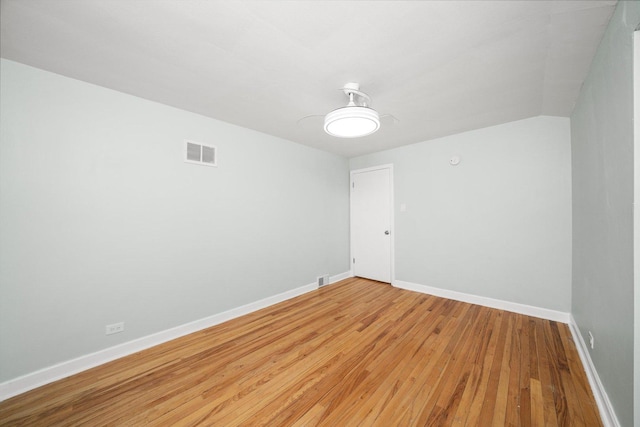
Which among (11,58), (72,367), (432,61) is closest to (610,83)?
(432,61)

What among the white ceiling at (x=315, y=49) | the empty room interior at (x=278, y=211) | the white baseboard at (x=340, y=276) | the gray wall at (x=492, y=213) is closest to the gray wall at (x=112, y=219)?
the empty room interior at (x=278, y=211)

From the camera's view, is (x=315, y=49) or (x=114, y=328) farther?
(x=114, y=328)

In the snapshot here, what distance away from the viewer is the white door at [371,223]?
13.4 feet

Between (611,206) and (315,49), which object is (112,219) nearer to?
(315,49)

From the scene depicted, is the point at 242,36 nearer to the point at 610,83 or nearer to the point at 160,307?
the point at 610,83

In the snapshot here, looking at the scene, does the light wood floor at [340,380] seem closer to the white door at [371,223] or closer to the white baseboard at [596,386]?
the white baseboard at [596,386]

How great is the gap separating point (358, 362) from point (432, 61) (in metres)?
2.51

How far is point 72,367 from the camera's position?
183cm

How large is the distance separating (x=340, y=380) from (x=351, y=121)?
2.12 metres

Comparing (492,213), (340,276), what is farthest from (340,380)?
(492,213)

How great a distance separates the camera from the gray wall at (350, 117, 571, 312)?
261 centimetres

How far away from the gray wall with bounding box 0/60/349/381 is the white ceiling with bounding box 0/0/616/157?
0.31m

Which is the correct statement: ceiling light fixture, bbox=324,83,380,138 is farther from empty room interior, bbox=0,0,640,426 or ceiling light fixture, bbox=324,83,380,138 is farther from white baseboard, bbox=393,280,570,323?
white baseboard, bbox=393,280,570,323

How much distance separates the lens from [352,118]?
1.88 meters
